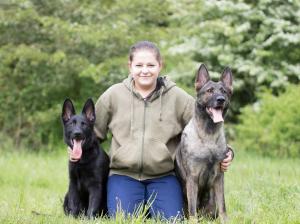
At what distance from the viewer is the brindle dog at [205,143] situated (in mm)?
5266

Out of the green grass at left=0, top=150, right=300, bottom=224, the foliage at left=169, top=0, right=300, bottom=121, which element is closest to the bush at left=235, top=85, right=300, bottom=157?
the green grass at left=0, top=150, right=300, bottom=224

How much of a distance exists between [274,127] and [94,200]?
658cm

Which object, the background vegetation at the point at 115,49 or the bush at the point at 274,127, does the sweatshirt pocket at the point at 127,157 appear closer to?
the background vegetation at the point at 115,49

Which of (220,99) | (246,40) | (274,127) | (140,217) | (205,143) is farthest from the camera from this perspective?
(246,40)

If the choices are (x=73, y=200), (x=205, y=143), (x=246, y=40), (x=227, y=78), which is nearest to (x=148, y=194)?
(x=73, y=200)

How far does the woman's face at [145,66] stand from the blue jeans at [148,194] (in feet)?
3.06

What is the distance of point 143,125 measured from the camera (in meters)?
5.68

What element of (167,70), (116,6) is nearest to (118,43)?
(116,6)

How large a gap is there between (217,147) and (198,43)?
29.7ft

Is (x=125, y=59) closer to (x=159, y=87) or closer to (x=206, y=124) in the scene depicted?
(x=159, y=87)

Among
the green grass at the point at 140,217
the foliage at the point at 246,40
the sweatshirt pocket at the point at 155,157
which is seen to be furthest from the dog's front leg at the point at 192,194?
the foliage at the point at 246,40

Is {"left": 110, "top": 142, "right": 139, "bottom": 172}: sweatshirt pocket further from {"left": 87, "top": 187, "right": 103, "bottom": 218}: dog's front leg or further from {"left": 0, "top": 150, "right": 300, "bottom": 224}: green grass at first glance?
{"left": 0, "top": 150, "right": 300, "bottom": 224}: green grass

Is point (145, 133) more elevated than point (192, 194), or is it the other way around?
Result: point (145, 133)

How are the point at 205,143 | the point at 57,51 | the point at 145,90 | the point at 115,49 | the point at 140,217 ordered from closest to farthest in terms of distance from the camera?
the point at 140,217 → the point at 205,143 → the point at 145,90 → the point at 57,51 → the point at 115,49
